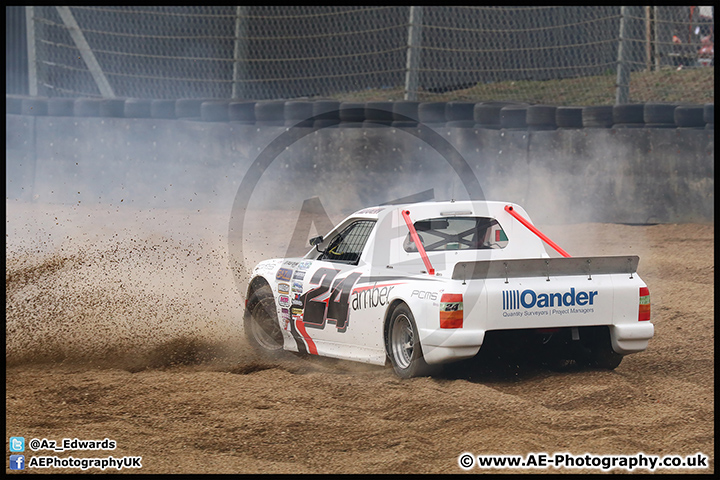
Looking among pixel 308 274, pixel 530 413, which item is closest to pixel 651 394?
pixel 530 413

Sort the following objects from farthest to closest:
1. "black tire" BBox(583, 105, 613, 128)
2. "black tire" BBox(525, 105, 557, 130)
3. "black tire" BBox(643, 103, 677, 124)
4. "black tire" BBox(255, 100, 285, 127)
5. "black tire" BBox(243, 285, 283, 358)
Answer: "black tire" BBox(255, 100, 285, 127), "black tire" BBox(525, 105, 557, 130), "black tire" BBox(583, 105, 613, 128), "black tire" BBox(643, 103, 677, 124), "black tire" BBox(243, 285, 283, 358)

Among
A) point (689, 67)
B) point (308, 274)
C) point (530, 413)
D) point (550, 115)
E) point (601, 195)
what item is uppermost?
point (689, 67)

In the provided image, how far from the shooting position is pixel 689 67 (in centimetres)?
1224

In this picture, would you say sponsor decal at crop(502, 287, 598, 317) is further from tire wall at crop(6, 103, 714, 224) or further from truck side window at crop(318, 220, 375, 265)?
tire wall at crop(6, 103, 714, 224)

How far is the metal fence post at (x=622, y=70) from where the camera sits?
36.0ft

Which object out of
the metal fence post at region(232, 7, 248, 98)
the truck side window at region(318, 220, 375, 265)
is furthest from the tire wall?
the truck side window at region(318, 220, 375, 265)

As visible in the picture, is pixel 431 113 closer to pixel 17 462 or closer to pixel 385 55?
pixel 385 55

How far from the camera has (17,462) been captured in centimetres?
432

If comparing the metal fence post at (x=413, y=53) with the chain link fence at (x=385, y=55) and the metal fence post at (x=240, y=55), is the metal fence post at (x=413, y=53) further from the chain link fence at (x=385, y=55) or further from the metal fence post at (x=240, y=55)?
the metal fence post at (x=240, y=55)

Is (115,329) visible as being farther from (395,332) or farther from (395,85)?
(395,85)

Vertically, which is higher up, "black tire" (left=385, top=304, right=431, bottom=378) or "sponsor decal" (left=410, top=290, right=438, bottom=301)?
"sponsor decal" (left=410, top=290, right=438, bottom=301)

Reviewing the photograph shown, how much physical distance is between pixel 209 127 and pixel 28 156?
3034 millimetres

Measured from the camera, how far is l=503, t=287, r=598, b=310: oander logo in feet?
18.0

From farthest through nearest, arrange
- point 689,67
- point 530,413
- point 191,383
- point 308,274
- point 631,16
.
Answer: point 689,67, point 631,16, point 308,274, point 191,383, point 530,413
